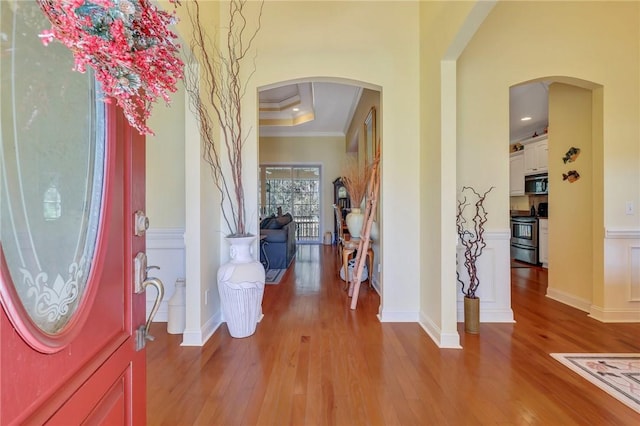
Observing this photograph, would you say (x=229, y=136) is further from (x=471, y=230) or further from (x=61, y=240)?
(x=471, y=230)

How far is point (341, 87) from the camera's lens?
16.9 feet

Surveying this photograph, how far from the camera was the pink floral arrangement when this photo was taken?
515 mm

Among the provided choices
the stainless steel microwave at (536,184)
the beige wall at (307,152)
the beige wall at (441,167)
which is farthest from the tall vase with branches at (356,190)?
the beige wall at (307,152)

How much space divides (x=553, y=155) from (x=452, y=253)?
2449 millimetres

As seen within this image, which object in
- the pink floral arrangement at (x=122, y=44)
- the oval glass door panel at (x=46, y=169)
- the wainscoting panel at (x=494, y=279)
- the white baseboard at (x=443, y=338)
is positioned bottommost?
the white baseboard at (x=443, y=338)

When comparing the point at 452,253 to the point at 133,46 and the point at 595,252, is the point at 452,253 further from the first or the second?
the point at 133,46

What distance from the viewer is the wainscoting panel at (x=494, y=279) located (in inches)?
114

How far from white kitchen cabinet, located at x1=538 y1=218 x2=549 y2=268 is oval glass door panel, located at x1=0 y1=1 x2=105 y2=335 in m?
6.44

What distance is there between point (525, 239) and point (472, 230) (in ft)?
11.8

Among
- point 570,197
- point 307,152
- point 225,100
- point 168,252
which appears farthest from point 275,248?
point 570,197

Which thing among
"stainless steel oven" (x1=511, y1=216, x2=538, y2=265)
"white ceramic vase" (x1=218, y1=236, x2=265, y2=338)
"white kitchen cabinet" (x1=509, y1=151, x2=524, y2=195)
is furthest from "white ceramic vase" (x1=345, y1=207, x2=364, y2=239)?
"white kitchen cabinet" (x1=509, y1=151, x2=524, y2=195)

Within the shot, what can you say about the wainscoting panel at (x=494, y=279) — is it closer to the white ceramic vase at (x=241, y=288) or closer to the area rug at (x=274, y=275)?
the white ceramic vase at (x=241, y=288)

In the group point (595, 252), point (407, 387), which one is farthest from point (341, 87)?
point (407, 387)

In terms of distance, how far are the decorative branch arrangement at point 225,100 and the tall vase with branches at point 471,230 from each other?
2.15 m
